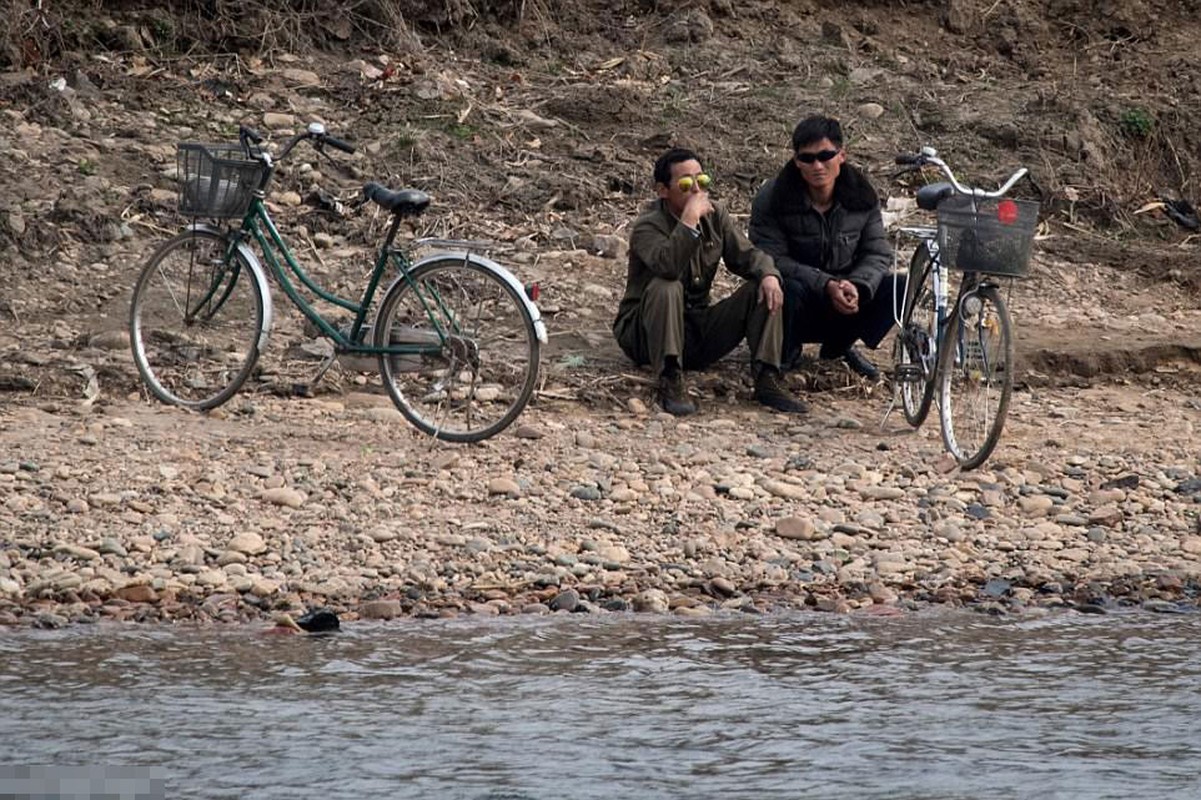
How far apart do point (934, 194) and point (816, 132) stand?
685 millimetres

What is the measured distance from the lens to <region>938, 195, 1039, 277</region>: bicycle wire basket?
22.7 ft

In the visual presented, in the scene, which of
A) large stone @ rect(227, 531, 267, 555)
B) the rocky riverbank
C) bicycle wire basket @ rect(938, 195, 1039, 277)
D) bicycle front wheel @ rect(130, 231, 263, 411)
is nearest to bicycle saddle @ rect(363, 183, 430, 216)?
bicycle front wheel @ rect(130, 231, 263, 411)

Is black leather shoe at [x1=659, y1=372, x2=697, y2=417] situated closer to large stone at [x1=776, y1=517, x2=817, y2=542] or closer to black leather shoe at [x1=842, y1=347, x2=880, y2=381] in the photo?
black leather shoe at [x1=842, y1=347, x2=880, y2=381]

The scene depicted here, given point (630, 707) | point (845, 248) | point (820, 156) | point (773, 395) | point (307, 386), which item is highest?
point (820, 156)

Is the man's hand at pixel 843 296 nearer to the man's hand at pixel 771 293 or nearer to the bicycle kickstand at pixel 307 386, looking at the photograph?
the man's hand at pixel 771 293

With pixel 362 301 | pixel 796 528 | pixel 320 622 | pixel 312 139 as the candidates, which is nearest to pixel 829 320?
pixel 796 528

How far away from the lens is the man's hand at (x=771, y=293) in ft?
24.9

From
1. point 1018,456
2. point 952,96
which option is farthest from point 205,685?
point 952,96

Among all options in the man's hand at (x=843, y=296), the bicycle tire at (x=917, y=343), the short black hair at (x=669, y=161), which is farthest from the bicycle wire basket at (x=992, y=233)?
the short black hair at (x=669, y=161)

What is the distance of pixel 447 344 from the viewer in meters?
7.10

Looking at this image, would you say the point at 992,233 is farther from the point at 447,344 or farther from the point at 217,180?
the point at 217,180

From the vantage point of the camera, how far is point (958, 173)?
1057cm

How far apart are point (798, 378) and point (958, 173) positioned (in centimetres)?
275

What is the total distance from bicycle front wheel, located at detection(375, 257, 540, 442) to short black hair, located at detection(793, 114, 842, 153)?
1281 mm
